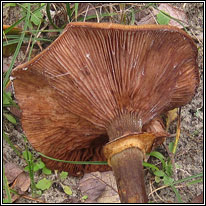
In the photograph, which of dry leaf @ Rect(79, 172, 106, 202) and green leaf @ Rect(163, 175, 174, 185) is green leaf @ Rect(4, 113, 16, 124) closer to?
dry leaf @ Rect(79, 172, 106, 202)

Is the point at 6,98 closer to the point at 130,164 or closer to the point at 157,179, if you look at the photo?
the point at 130,164

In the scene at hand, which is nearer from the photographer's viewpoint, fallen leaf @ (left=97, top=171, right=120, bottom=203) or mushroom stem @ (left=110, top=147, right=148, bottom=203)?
mushroom stem @ (left=110, top=147, right=148, bottom=203)

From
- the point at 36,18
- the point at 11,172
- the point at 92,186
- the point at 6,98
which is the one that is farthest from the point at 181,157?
the point at 36,18

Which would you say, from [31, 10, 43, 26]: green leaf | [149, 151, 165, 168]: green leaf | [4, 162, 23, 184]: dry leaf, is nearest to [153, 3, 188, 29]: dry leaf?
[31, 10, 43, 26]: green leaf

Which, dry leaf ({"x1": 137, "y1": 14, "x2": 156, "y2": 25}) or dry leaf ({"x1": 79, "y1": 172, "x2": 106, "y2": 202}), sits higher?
dry leaf ({"x1": 137, "y1": 14, "x2": 156, "y2": 25})

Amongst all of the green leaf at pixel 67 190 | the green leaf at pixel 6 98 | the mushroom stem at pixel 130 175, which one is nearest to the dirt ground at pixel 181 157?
the green leaf at pixel 67 190

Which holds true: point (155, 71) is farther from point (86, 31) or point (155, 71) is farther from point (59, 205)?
point (59, 205)

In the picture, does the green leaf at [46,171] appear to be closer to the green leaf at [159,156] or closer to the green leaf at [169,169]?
the green leaf at [159,156]

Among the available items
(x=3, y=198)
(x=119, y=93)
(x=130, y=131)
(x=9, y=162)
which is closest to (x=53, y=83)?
(x=119, y=93)
